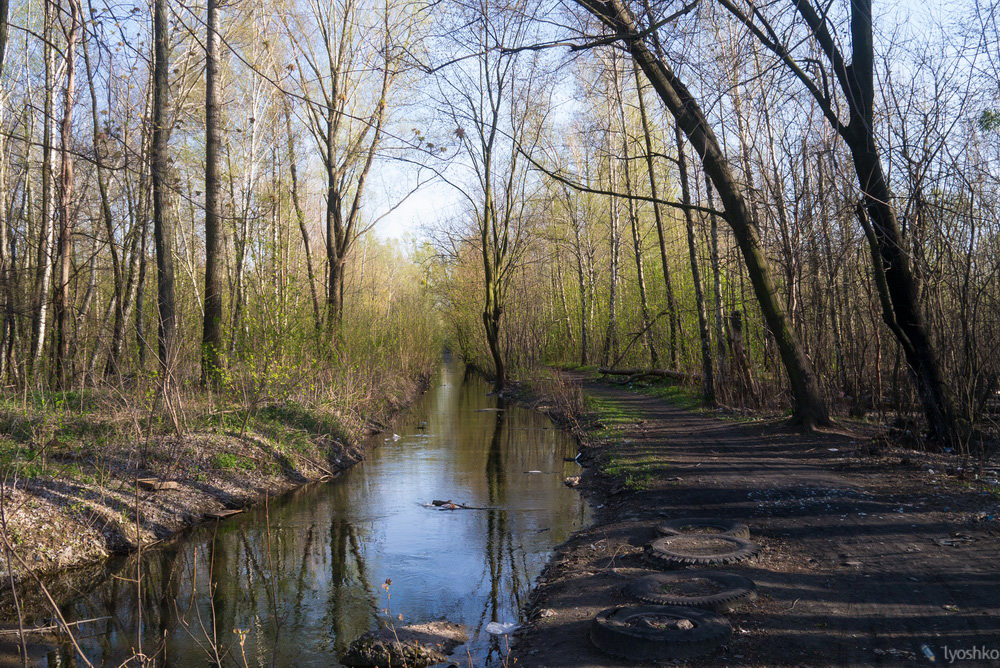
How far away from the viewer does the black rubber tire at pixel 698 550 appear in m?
5.11

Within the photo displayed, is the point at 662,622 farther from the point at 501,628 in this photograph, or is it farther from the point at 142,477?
the point at 142,477

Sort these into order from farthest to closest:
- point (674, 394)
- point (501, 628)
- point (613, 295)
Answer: point (613, 295) → point (674, 394) → point (501, 628)

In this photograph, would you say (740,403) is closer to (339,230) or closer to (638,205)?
(339,230)

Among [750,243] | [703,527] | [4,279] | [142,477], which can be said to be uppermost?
[750,243]

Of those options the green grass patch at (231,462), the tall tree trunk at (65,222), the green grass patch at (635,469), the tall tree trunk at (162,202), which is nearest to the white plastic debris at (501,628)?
the green grass patch at (635,469)

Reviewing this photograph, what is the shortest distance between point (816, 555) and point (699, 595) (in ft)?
3.99

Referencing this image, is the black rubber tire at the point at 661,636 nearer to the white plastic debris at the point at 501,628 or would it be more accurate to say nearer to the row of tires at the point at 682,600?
the row of tires at the point at 682,600

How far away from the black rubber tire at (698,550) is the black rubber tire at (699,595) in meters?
0.20

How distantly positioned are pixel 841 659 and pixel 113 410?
8.80m

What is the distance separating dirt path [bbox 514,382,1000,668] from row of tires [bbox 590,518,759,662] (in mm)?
91

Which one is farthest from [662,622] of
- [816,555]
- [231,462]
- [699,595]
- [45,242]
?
[45,242]

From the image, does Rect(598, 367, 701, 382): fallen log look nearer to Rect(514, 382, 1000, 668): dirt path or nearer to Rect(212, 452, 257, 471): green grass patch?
Rect(514, 382, 1000, 668): dirt path

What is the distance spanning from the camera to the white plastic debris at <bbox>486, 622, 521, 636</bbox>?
4918 millimetres

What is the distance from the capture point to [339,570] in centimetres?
658
